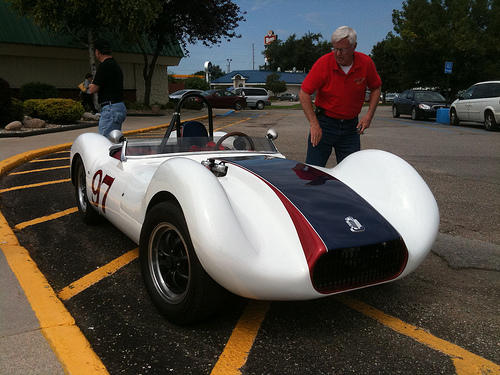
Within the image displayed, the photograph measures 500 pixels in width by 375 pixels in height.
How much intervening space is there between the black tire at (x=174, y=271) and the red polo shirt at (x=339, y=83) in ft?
6.72

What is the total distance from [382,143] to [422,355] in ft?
30.8

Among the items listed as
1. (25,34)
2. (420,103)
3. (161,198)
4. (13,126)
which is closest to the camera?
(161,198)

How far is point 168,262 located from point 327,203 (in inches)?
40.1

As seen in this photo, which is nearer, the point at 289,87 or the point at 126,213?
the point at 126,213

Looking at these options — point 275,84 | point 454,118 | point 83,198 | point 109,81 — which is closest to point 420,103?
point 454,118

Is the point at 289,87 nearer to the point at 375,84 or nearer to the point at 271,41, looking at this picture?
the point at 271,41

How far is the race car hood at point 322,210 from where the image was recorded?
2.31 m

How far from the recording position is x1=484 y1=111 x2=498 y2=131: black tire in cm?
1390

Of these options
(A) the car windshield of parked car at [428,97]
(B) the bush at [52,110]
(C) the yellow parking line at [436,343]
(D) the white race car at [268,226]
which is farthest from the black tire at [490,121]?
(C) the yellow parking line at [436,343]

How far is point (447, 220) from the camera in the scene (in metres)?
4.54

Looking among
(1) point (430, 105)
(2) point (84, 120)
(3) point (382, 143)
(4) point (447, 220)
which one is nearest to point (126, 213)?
(4) point (447, 220)

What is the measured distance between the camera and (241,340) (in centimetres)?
238

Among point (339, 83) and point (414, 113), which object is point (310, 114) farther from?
point (414, 113)

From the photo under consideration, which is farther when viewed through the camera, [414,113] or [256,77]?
[256,77]
